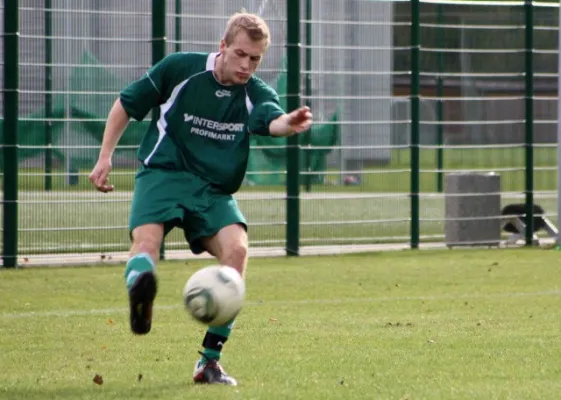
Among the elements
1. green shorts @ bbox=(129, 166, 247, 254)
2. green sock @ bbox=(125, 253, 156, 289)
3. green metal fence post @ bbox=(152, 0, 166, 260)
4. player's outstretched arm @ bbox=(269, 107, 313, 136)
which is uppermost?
green metal fence post @ bbox=(152, 0, 166, 260)

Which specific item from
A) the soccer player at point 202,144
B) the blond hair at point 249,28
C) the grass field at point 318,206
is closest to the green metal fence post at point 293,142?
the grass field at point 318,206

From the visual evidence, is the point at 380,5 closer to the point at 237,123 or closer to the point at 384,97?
the point at 384,97

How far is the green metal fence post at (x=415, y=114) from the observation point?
55.7 ft

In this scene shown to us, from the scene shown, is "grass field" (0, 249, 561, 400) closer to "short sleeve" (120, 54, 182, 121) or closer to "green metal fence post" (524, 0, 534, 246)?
"short sleeve" (120, 54, 182, 121)

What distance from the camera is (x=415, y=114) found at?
55.8ft

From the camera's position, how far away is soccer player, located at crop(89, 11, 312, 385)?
6703 millimetres

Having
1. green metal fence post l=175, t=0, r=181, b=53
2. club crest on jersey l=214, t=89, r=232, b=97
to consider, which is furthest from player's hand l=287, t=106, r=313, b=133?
green metal fence post l=175, t=0, r=181, b=53

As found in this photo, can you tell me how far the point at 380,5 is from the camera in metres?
17.1

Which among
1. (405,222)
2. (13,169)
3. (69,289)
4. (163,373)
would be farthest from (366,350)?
(405,222)

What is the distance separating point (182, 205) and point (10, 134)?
319 inches

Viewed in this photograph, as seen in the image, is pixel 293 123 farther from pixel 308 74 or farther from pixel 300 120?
pixel 308 74

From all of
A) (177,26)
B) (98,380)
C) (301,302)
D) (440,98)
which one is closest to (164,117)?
(98,380)

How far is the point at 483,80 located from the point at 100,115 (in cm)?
556

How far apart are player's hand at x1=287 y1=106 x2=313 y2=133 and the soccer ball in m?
0.76
